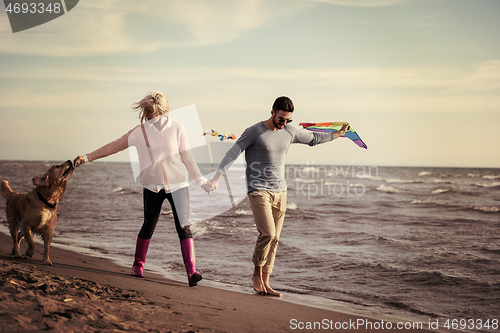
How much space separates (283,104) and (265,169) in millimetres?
738

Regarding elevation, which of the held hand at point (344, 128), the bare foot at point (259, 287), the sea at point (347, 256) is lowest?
the sea at point (347, 256)

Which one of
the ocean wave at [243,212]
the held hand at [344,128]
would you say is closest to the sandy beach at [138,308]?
the held hand at [344,128]

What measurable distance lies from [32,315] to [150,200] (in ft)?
6.68

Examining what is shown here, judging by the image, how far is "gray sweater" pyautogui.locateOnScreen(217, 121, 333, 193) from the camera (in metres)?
4.20

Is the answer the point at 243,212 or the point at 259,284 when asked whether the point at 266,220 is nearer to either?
the point at 259,284

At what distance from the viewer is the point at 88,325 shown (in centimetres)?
246

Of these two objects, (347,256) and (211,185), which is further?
(347,256)

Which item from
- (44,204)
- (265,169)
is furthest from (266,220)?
(44,204)

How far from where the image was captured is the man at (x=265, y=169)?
4.18 m

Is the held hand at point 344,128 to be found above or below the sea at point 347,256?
above

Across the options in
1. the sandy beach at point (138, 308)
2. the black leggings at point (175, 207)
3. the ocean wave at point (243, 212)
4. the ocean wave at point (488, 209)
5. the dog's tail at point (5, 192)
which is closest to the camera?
the sandy beach at point (138, 308)

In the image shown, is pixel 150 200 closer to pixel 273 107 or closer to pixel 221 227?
pixel 273 107

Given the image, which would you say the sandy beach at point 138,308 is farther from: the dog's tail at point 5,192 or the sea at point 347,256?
the dog's tail at point 5,192

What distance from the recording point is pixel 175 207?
4254mm
